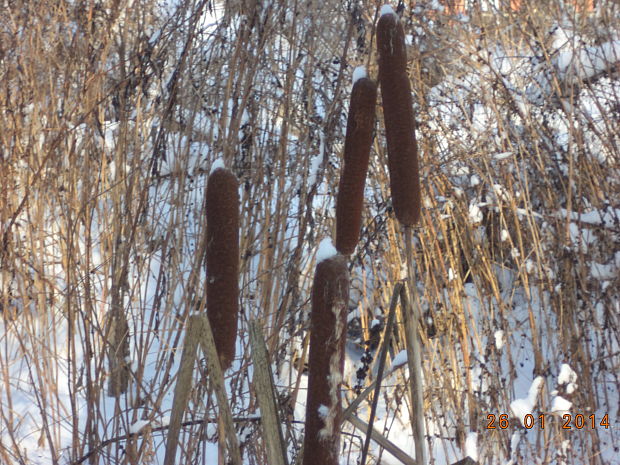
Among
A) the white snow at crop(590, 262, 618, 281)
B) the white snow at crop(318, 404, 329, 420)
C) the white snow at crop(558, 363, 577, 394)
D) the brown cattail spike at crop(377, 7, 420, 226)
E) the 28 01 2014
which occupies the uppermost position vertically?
the white snow at crop(590, 262, 618, 281)

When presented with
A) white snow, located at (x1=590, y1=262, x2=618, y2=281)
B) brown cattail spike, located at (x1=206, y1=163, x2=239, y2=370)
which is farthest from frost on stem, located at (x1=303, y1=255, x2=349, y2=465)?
white snow, located at (x1=590, y1=262, x2=618, y2=281)

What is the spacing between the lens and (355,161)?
66cm

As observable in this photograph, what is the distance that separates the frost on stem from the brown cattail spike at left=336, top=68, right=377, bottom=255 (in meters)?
0.15

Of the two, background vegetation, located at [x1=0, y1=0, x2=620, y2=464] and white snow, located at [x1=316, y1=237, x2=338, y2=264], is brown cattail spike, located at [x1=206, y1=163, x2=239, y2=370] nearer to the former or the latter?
white snow, located at [x1=316, y1=237, x2=338, y2=264]

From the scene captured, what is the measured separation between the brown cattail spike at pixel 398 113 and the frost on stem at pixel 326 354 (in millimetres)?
259

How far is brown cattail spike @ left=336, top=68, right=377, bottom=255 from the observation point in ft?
2.14

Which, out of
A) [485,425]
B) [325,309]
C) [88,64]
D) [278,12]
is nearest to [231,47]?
[278,12]

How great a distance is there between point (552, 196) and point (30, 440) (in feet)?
6.69

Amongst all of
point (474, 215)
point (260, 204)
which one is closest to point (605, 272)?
point (474, 215)

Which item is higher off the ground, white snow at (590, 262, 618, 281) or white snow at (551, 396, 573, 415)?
white snow at (590, 262, 618, 281)

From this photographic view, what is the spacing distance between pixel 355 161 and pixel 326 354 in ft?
0.80

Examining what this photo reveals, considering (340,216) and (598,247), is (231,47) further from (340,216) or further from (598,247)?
(598,247)

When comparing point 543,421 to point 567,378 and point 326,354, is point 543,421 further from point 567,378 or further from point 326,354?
point 326,354

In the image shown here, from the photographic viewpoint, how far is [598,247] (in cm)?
249
